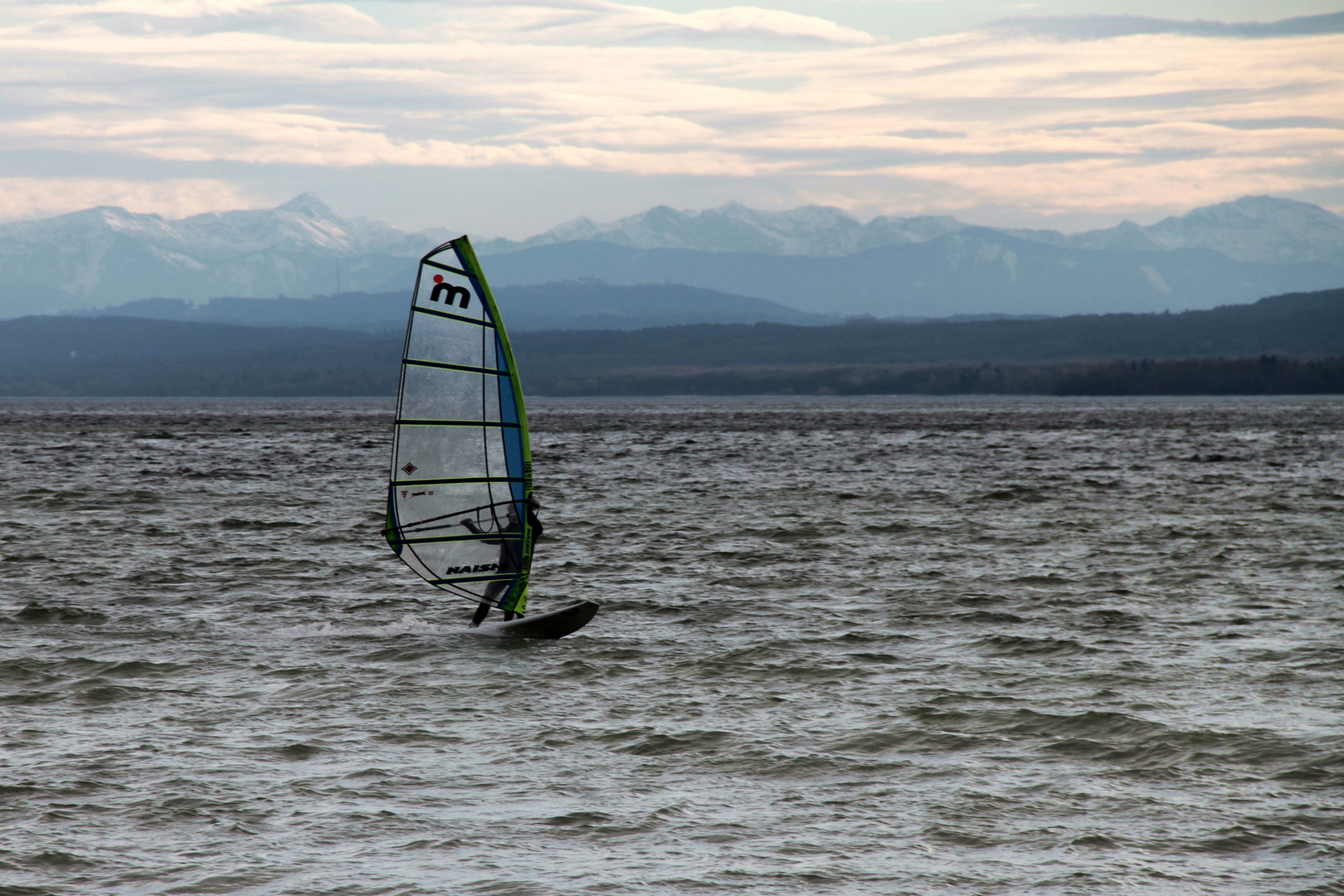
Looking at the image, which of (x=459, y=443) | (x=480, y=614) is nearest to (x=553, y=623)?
(x=480, y=614)

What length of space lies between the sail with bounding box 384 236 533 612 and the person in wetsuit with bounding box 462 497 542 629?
0.06 feet

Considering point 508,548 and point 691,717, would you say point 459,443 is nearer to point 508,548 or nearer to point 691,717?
point 508,548

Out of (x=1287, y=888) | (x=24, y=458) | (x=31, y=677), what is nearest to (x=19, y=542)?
(x=31, y=677)

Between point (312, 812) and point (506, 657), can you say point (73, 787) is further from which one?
point (506, 657)

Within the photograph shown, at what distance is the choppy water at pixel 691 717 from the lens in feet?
30.1

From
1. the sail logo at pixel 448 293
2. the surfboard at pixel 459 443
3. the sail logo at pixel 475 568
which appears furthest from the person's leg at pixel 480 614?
the sail logo at pixel 448 293

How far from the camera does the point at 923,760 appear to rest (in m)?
11.7

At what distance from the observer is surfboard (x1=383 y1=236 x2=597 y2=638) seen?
658 inches

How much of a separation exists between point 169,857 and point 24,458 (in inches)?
2756

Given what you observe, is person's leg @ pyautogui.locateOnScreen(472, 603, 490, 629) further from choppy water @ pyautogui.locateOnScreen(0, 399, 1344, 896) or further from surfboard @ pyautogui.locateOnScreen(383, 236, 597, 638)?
surfboard @ pyautogui.locateOnScreen(383, 236, 597, 638)

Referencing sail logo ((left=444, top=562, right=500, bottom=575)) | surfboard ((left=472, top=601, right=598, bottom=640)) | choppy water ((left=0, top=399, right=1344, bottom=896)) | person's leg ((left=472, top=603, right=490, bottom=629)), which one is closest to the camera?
choppy water ((left=0, top=399, right=1344, bottom=896))

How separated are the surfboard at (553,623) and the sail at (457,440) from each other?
78 cm

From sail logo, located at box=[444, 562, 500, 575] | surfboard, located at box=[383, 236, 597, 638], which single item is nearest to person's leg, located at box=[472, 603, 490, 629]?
surfboard, located at box=[383, 236, 597, 638]

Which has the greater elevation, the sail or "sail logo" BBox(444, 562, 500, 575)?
the sail
